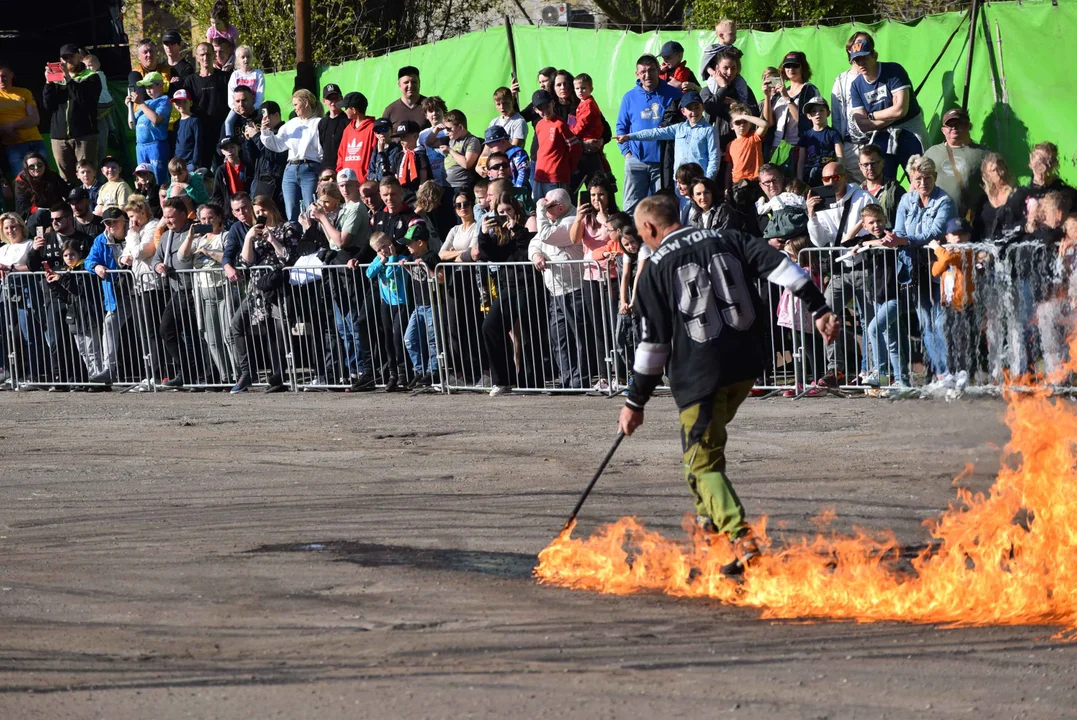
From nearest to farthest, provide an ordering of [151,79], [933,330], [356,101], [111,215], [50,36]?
[933,330] → [111,215] → [356,101] → [151,79] → [50,36]

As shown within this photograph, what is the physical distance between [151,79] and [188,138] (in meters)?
1.14

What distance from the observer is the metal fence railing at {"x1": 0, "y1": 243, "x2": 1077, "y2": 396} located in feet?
38.0

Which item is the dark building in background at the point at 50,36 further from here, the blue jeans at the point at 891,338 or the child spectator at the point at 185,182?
the blue jeans at the point at 891,338

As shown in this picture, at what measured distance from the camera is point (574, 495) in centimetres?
926

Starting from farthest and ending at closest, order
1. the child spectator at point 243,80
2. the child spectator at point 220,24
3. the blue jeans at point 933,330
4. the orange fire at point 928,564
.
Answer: the child spectator at point 220,24
the child spectator at point 243,80
the blue jeans at point 933,330
the orange fire at point 928,564

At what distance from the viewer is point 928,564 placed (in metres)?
7.04

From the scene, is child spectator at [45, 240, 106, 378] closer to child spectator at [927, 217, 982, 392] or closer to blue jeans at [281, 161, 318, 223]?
blue jeans at [281, 161, 318, 223]

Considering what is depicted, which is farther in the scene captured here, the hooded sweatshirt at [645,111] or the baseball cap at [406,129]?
the baseball cap at [406,129]

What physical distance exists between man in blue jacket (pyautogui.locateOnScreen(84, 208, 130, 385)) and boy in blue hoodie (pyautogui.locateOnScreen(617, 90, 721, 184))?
6.06 metres

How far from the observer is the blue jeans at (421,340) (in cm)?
1421

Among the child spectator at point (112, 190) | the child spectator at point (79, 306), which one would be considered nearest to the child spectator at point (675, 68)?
the child spectator at point (79, 306)

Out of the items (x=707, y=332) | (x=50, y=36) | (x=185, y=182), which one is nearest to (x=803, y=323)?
(x=707, y=332)

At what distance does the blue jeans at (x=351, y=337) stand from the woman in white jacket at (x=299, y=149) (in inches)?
111

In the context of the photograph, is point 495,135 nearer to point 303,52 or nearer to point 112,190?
point 112,190
